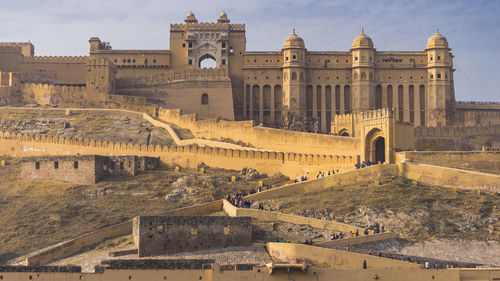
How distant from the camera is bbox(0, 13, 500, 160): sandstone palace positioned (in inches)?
2345

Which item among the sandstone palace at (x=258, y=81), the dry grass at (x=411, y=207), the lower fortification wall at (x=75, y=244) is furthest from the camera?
the sandstone palace at (x=258, y=81)

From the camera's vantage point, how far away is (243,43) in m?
64.1

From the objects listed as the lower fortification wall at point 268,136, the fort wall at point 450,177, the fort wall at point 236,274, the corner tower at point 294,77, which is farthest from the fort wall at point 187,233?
the corner tower at point 294,77

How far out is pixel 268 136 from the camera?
46.8 meters

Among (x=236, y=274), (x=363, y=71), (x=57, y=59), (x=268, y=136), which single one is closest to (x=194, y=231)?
(x=236, y=274)

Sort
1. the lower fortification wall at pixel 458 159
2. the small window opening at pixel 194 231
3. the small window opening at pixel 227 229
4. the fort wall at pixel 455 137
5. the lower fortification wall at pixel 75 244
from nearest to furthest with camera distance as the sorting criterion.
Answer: the small window opening at pixel 194 231 < the lower fortification wall at pixel 75 244 < the small window opening at pixel 227 229 < the lower fortification wall at pixel 458 159 < the fort wall at pixel 455 137

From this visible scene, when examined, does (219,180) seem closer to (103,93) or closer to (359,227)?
(359,227)

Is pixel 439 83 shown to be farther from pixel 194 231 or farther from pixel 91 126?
pixel 194 231

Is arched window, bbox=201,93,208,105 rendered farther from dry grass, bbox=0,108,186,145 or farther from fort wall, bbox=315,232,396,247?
fort wall, bbox=315,232,396,247

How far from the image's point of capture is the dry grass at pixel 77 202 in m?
33.5

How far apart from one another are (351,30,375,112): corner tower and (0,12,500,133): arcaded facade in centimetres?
9

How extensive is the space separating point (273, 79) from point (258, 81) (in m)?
1.33

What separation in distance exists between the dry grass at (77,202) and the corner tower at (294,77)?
61.3 feet

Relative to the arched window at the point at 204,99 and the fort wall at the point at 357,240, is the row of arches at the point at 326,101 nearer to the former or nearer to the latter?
the arched window at the point at 204,99
